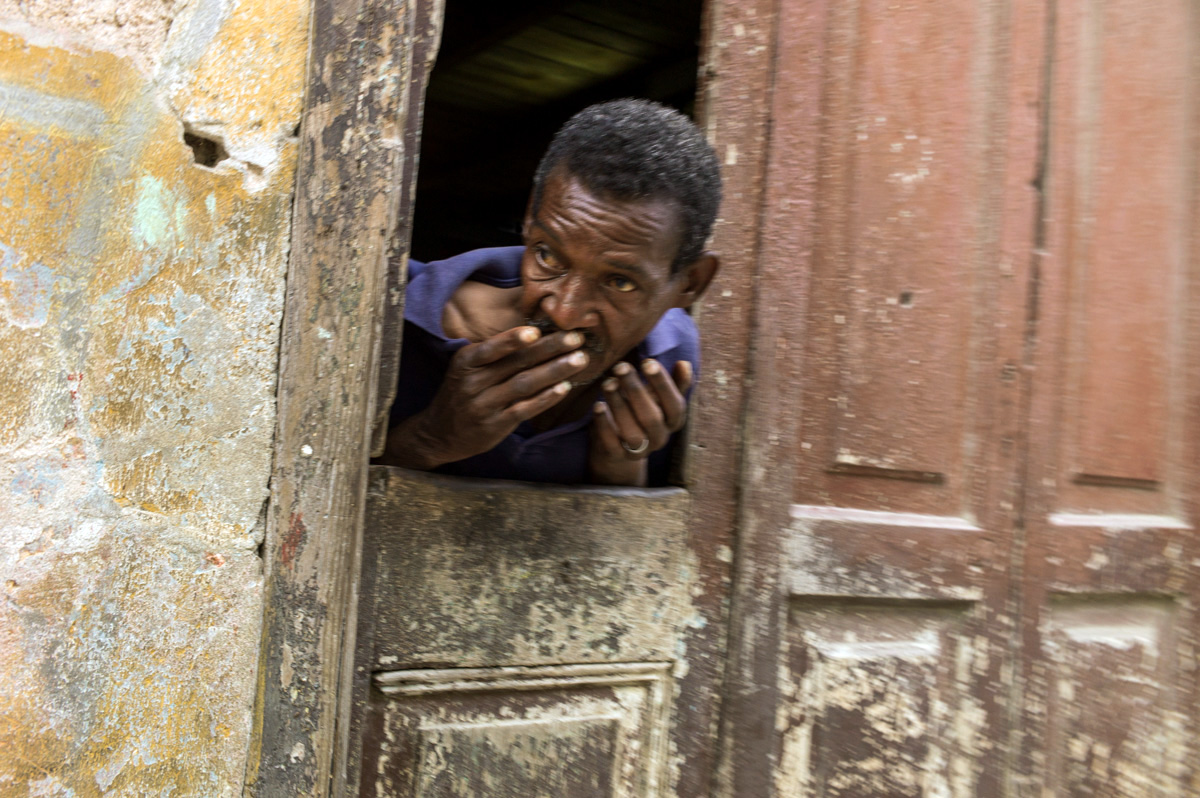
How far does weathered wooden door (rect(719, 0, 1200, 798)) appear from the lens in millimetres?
1524

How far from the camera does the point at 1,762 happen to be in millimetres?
884

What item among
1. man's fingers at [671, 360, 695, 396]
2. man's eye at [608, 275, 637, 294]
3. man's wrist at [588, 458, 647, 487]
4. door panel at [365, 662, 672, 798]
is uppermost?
man's eye at [608, 275, 637, 294]

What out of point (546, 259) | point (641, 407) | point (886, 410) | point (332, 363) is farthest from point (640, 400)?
point (886, 410)

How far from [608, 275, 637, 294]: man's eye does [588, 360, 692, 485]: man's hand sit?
10 centimetres

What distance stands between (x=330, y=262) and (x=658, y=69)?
301cm

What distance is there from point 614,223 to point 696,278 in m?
0.24

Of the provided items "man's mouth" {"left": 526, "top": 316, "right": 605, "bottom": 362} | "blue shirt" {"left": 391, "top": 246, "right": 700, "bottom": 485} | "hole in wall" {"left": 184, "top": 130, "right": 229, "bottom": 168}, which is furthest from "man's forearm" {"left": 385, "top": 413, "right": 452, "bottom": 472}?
"hole in wall" {"left": 184, "top": 130, "right": 229, "bottom": 168}

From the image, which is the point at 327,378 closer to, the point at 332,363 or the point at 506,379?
the point at 332,363

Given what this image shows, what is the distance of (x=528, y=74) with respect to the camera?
3.94 metres

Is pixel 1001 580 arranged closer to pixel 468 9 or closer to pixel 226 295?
pixel 226 295

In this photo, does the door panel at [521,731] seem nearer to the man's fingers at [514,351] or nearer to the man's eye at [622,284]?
the man's fingers at [514,351]

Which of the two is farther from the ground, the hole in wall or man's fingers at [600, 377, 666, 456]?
the hole in wall

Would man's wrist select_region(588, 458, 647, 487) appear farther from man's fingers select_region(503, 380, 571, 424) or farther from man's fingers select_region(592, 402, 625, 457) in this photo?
man's fingers select_region(503, 380, 571, 424)

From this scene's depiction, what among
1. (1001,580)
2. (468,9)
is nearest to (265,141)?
(1001,580)
